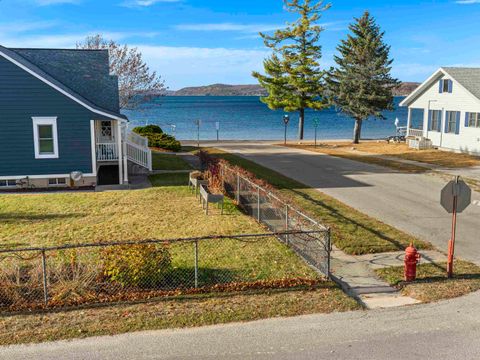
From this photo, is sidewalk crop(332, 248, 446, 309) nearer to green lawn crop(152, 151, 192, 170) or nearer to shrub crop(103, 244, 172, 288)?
shrub crop(103, 244, 172, 288)

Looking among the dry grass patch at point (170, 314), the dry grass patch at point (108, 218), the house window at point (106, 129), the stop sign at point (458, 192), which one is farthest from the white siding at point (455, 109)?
the dry grass patch at point (170, 314)

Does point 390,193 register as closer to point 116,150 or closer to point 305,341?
point 116,150

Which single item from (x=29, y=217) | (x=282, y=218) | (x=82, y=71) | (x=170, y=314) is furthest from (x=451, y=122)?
(x=170, y=314)

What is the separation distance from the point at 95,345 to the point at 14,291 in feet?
9.09

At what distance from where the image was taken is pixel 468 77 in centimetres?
3609

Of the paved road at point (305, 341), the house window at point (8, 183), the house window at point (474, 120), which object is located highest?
the house window at point (474, 120)

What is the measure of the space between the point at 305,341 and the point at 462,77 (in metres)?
33.4

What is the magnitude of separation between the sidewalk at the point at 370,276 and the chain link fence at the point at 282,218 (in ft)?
2.07

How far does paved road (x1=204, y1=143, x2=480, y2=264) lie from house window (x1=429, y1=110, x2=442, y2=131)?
961cm

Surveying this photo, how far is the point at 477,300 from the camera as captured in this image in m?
9.96

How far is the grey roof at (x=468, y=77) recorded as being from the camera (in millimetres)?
34344

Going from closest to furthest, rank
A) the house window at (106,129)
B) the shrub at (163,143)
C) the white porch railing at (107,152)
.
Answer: the white porch railing at (107,152) → the house window at (106,129) → the shrub at (163,143)

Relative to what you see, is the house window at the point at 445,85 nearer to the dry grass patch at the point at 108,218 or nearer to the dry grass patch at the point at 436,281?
the dry grass patch at the point at 108,218

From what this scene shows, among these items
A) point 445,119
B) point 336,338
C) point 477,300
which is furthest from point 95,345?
point 445,119
